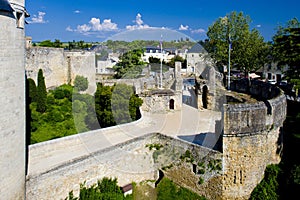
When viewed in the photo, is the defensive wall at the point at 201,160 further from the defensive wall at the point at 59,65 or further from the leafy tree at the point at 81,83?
the leafy tree at the point at 81,83

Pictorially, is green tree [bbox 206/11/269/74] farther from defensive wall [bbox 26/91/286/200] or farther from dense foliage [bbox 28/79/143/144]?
defensive wall [bbox 26/91/286/200]

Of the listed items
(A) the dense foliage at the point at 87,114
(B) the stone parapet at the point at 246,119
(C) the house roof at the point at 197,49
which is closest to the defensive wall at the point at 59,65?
(A) the dense foliage at the point at 87,114

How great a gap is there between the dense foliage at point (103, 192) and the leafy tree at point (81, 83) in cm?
1636

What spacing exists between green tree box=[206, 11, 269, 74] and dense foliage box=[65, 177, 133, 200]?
20957mm

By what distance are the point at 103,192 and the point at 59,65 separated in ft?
59.2

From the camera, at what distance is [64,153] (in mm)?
11977

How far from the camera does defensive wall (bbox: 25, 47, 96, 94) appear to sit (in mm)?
23766

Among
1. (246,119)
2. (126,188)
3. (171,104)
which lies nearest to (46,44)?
(171,104)

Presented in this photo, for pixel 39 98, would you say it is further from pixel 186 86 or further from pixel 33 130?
pixel 186 86

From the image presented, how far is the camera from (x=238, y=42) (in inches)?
1174

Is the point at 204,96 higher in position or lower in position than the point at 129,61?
lower

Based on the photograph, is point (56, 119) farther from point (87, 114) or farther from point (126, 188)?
point (126, 188)

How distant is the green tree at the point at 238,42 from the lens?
94.7ft

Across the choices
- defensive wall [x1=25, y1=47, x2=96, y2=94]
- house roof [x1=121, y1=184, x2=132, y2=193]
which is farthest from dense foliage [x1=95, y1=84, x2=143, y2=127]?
defensive wall [x1=25, y1=47, x2=96, y2=94]
